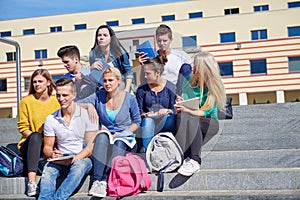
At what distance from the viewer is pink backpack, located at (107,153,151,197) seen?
3.83 m

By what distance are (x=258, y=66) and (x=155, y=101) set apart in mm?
21822

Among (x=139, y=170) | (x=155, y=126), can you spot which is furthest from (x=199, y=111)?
(x=139, y=170)

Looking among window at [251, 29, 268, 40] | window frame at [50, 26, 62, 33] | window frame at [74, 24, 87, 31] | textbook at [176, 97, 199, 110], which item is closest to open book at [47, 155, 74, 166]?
textbook at [176, 97, 199, 110]

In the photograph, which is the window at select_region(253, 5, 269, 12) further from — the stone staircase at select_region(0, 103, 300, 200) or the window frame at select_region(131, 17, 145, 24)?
the stone staircase at select_region(0, 103, 300, 200)

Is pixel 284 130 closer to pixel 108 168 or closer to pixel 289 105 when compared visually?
pixel 289 105

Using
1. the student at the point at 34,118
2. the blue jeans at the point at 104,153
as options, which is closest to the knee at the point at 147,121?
the blue jeans at the point at 104,153

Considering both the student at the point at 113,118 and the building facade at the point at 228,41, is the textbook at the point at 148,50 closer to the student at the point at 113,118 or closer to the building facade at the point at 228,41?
the student at the point at 113,118

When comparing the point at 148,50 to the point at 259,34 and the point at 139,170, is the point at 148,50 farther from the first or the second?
the point at 259,34

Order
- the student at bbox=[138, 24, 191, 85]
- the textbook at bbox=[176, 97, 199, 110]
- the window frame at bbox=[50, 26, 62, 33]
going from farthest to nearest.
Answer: the window frame at bbox=[50, 26, 62, 33], the student at bbox=[138, 24, 191, 85], the textbook at bbox=[176, 97, 199, 110]

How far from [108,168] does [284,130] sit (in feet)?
6.59

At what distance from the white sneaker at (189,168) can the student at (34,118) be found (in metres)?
1.19

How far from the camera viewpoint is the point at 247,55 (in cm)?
2520

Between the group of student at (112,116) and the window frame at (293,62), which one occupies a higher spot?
the window frame at (293,62)

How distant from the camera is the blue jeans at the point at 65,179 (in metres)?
3.94
